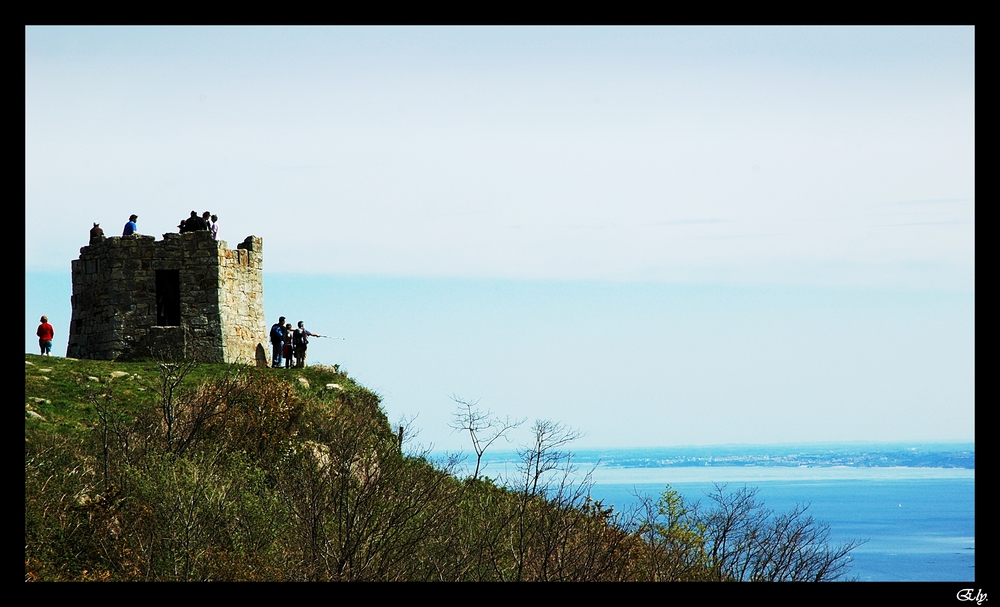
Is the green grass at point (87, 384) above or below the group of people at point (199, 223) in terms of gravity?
below

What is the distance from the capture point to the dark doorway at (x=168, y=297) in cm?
3284

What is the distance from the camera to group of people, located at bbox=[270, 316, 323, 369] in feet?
110

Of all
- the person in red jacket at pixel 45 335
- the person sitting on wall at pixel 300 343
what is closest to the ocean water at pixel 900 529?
the person sitting on wall at pixel 300 343

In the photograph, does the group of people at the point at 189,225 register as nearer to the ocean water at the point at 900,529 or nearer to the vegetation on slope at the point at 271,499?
the vegetation on slope at the point at 271,499

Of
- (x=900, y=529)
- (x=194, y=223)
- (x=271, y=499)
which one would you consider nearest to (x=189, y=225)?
(x=194, y=223)

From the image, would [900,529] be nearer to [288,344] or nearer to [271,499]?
[288,344]

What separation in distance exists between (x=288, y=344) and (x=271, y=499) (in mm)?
10245

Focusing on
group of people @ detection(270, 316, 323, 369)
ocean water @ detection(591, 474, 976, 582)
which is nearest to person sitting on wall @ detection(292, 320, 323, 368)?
group of people @ detection(270, 316, 323, 369)

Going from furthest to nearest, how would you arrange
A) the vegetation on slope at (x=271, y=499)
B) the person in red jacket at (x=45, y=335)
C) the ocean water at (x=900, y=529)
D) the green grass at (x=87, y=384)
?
the ocean water at (x=900, y=529), the person in red jacket at (x=45, y=335), the green grass at (x=87, y=384), the vegetation on slope at (x=271, y=499)

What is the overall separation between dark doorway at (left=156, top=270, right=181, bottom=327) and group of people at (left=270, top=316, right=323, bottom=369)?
3.09 metres
